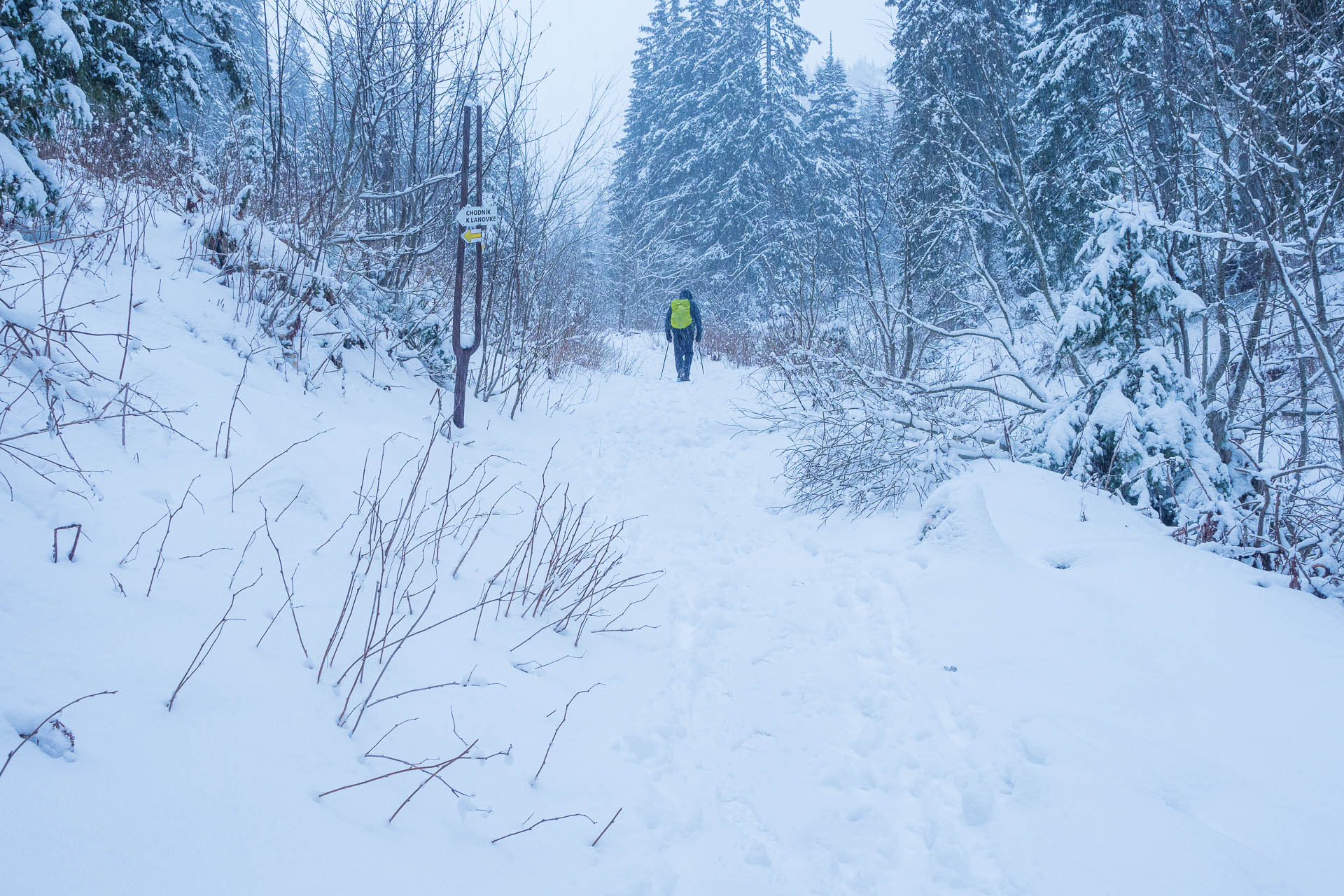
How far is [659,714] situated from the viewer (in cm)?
276


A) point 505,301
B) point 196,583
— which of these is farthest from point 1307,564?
point 505,301

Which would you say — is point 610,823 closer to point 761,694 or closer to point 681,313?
point 761,694

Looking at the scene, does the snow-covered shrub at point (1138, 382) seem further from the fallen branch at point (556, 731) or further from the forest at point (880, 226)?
the fallen branch at point (556, 731)

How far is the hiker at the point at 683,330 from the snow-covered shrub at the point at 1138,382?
885 centimetres

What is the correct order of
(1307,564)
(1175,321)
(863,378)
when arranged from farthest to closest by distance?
(863,378) < (1175,321) < (1307,564)

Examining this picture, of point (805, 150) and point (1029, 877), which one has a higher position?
point (805, 150)

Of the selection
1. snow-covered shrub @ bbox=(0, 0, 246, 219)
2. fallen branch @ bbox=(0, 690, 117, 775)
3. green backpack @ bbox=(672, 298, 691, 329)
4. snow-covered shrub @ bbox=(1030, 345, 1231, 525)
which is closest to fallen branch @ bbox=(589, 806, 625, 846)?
fallen branch @ bbox=(0, 690, 117, 775)

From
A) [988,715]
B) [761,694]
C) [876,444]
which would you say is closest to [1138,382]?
[876,444]

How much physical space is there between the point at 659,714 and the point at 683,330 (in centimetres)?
1129

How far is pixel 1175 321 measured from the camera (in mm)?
4703

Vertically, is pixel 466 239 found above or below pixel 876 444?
above

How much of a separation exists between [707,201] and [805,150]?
4235 mm

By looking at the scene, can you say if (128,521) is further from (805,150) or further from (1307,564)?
(805,150)

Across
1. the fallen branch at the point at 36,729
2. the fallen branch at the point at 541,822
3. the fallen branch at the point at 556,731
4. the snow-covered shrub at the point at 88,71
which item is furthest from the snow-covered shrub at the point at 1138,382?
the snow-covered shrub at the point at 88,71
